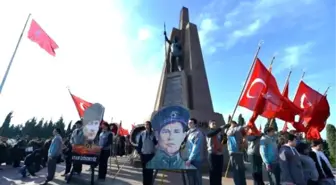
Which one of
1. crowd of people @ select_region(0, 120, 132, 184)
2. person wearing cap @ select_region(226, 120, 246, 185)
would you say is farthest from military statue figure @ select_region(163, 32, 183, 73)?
person wearing cap @ select_region(226, 120, 246, 185)

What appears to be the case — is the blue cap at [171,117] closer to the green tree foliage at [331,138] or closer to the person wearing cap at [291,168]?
the person wearing cap at [291,168]

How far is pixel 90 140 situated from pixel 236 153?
399 cm

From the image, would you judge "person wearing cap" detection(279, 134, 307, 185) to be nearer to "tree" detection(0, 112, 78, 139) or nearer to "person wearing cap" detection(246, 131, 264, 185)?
"person wearing cap" detection(246, 131, 264, 185)

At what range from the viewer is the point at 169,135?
19.8 feet

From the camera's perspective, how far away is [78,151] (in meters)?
7.04

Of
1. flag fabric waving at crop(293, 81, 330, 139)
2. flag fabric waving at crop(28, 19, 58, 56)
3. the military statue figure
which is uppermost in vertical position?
the military statue figure

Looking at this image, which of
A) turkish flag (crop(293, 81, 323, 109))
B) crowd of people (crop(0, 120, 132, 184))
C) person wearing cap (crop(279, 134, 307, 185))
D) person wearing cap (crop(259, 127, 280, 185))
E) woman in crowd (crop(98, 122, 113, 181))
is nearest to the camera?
person wearing cap (crop(279, 134, 307, 185))

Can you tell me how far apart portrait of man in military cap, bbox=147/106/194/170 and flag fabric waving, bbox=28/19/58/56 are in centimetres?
603

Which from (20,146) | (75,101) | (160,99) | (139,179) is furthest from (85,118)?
(20,146)

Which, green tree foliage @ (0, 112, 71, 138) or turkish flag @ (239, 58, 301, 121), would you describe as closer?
turkish flag @ (239, 58, 301, 121)

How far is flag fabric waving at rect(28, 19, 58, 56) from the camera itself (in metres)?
9.84

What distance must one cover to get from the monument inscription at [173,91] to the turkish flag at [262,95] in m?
4.38

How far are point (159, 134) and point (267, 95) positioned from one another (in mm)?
4622

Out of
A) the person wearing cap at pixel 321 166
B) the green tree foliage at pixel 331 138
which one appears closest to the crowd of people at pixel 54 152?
the person wearing cap at pixel 321 166
